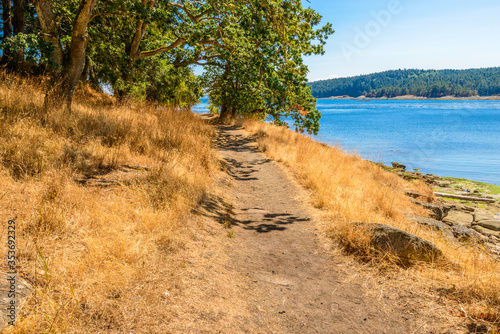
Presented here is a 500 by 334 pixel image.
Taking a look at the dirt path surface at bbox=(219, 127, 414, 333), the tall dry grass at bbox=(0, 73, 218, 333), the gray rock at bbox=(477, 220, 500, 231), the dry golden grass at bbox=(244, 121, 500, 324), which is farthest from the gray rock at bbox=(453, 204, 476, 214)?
the tall dry grass at bbox=(0, 73, 218, 333)

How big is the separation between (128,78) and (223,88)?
1536 centimetres

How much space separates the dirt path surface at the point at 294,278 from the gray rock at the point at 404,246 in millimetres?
806

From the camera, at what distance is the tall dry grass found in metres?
2.58

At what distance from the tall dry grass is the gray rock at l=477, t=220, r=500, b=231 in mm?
12840

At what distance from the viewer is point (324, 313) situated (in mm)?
3541

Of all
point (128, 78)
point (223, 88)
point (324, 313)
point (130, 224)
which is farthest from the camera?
point (223, 88)

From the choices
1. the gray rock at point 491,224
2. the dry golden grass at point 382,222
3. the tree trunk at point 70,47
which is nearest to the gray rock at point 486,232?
the gray rock at point 491,224

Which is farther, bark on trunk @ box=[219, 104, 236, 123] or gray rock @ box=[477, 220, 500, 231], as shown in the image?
bark on trunk @ box=[219, 104, 236, 123]

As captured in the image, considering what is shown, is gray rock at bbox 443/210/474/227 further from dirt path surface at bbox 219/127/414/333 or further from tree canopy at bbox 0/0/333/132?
dirt path surface at bbox 219/127/414/333

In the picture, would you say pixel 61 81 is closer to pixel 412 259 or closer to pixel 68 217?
pixel 68 217

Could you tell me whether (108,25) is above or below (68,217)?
above

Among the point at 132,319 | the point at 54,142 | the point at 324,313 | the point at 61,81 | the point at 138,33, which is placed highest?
the point at 138,33

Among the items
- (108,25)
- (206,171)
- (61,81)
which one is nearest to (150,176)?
(206,171)

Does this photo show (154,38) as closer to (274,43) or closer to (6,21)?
(6,21)
